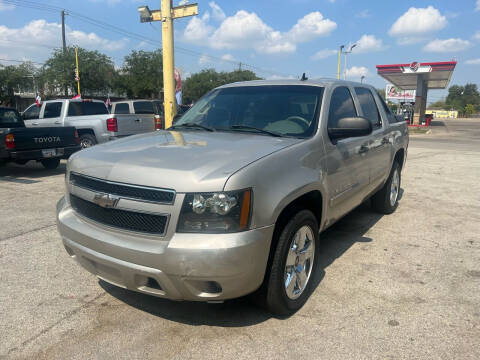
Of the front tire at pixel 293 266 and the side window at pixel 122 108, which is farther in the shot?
the side window at pixel 122 108

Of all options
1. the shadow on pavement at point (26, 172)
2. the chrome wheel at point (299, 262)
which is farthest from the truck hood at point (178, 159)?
the shadow on pavement at point (26, 172)

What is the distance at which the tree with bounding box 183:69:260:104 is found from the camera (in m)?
64.0

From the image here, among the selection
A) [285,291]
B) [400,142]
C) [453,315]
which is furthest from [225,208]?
[400,142]

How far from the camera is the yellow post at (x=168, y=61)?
1214 centimetres

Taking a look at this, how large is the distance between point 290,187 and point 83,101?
1119cm

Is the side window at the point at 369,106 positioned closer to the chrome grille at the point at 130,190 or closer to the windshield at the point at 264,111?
the windshield at the point at 264,111

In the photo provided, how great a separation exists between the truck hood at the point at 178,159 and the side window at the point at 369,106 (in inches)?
73.8

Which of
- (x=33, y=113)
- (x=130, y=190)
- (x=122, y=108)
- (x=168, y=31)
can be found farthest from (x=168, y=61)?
(x=130, y=190)

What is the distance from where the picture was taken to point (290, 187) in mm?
2656

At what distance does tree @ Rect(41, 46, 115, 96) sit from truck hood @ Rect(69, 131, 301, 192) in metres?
39.3

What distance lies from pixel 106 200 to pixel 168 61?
10845 mm

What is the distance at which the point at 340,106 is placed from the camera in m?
3.89

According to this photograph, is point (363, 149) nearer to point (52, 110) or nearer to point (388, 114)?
point (388, 114)

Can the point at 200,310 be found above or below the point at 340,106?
below
